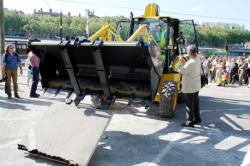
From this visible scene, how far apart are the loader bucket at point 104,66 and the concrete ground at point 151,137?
88 centimetres

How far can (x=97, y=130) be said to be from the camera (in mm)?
5840

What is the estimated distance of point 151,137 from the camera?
716 cm

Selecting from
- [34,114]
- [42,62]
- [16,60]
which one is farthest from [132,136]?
[16,60]

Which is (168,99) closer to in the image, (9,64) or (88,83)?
(88,83)

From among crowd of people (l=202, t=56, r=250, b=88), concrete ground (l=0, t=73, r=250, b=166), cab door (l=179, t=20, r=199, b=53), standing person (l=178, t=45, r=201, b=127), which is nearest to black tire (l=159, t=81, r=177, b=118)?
concrete ground (l=0, t=73, r=250, b=166)

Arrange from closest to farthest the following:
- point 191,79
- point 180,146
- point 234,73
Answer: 1. point 180,146
2. point 191,79
3. point 234,73

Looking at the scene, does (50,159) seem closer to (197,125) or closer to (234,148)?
(234,148)

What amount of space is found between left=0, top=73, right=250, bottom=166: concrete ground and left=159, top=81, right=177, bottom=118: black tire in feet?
0.65

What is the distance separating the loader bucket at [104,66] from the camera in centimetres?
653

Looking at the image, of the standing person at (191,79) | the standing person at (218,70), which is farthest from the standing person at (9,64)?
the standing person at (218,70)

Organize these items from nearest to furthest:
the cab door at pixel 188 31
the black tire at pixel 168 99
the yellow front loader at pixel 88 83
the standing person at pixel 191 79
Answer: the yellow front loader at pixel 88 83 < the standing person at pixel 191 79 < the black tire at pixel 168 99 < the cab door at pixel 188 31

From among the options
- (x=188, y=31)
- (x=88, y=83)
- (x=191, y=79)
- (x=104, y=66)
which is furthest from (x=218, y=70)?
(x=104, y=66)

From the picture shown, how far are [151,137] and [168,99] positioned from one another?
1.48 meters

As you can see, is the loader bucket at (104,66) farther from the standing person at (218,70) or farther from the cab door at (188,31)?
the standing person at (218,70)
